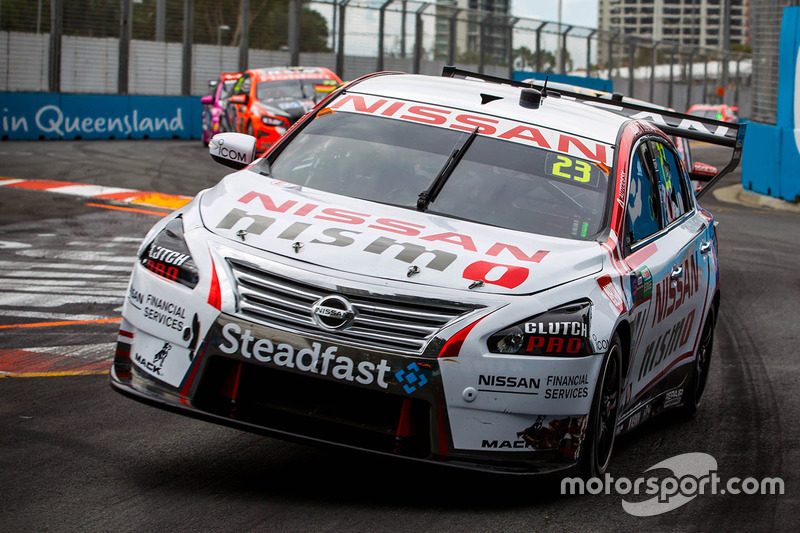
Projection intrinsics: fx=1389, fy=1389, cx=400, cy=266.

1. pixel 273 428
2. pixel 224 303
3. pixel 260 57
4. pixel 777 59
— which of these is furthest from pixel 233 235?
pixel 260 57

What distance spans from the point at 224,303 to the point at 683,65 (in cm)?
6061

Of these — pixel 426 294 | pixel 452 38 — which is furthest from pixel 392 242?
pixel 452 38

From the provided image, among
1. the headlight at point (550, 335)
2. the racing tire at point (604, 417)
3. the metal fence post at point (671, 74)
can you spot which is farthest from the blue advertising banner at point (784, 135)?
the metal fence post at point (671, 74)

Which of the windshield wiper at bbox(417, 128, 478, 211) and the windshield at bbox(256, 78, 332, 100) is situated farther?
the windshield at bbox(256, 78, 332, 100)

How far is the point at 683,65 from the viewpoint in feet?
209

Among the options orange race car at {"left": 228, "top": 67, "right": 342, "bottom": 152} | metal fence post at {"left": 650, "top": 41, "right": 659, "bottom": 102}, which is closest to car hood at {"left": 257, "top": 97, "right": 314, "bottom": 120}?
orange race car at {"left": 228, "top": 67, "right": 342, "bottom": 152}

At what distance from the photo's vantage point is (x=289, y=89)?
25344mm

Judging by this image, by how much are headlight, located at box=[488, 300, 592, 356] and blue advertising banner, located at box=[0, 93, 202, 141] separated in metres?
26.2

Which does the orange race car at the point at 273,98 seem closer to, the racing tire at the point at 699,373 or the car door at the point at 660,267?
the racing tire at the point at 699,373

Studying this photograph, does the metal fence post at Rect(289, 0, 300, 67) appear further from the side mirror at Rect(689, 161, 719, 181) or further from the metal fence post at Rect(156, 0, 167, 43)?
the side mirror at Rect(689, 161, 719, 181)

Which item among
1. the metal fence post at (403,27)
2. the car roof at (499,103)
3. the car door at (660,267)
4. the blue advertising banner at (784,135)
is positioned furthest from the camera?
the metal fence post at (403,27)

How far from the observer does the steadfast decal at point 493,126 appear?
6680 millimetres

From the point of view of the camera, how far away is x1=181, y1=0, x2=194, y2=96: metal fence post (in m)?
36.7

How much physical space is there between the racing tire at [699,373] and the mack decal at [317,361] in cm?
294
